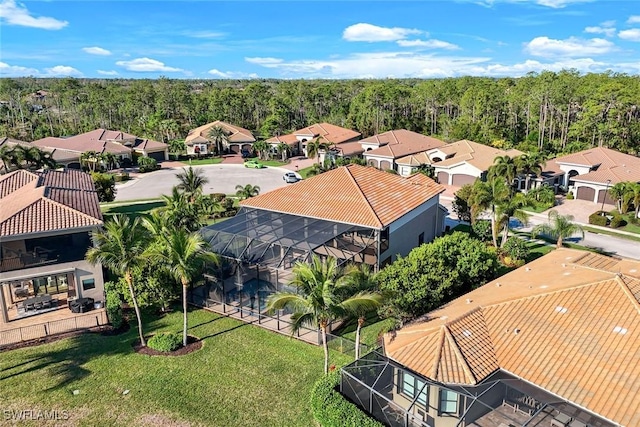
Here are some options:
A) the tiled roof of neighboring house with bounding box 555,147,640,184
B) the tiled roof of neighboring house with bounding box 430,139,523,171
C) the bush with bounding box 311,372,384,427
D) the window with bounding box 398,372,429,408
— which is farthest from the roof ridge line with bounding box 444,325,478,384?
the tiled roof of neighboring house with bounding box 430,139,523,171

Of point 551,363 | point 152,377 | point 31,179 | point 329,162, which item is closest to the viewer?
point 551,363

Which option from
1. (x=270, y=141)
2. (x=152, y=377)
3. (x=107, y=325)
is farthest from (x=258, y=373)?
(x=270, y=141)

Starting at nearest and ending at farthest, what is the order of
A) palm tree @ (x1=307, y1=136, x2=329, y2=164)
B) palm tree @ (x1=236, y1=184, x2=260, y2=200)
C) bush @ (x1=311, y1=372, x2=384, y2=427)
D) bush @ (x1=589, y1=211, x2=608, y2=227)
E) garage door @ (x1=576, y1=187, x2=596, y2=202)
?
bush @ (x1=311, y1=372, x2=384, y2=427), bush @ (x1=589, y1=211, x2=608, y2=227), palm tree @ (x1=236, y1=184, x2=260, y2=200), garage door @ (x1=576, y1=187, x2=596, y2=202), palm tree @ (x1=307, y1=136, x2=329, y2=164)

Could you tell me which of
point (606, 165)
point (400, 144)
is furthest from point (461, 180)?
point (400, 144)

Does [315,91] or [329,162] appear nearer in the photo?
[329,162]

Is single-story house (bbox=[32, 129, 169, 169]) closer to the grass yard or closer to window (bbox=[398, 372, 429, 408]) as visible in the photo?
the grass yard

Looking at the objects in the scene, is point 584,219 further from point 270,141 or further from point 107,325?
point 270,141

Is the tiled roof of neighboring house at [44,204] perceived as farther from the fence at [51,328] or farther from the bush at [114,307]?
the fence at [51,328]
